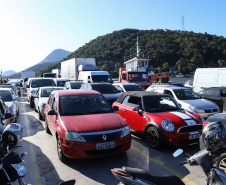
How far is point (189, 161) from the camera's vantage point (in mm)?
2707

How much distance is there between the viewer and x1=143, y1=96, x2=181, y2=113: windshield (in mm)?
6049

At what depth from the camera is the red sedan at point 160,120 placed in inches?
203

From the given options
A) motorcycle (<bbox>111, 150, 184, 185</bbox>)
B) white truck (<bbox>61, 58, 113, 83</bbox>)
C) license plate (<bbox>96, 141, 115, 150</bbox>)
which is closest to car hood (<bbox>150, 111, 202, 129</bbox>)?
license plate (<bbox>96, 141, 115, 150</bbox>)

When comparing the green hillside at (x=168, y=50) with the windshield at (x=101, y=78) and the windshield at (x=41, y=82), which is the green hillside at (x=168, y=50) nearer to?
the windshield at (x=101, y=78)

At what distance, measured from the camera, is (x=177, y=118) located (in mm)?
5398

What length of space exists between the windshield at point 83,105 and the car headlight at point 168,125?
4.78 ft

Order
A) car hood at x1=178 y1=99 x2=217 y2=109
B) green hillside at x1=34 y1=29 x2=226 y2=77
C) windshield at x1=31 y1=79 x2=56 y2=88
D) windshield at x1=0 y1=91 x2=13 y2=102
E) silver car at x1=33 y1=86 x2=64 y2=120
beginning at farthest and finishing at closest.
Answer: green hillside at x1=34 y1=29 x2=226 y2=77
windshield at x1=31 y1=79 x2=56 y2=88
silver car at x1=33 y1=86 x2=64 y2=120
windshield at x1=0 y1=91 x2=13 y2=102
car hood at x1=178 y1=99 x2=217 y2=109

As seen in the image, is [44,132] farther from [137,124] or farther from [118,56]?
[118,56]

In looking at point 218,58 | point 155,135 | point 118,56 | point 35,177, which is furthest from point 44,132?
point 118,56

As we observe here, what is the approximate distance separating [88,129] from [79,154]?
1.80 feet

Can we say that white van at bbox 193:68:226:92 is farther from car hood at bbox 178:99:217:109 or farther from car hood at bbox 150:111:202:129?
car hood at bbox 150:111:202:129

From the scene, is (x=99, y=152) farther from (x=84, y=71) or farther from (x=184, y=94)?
(x=84, y=71)

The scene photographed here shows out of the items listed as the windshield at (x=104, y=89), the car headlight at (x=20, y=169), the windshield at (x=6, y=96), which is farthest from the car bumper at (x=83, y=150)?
the windshield at (x=104, y=89)

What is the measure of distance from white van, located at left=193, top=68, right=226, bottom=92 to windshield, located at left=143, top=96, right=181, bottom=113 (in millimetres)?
6976
